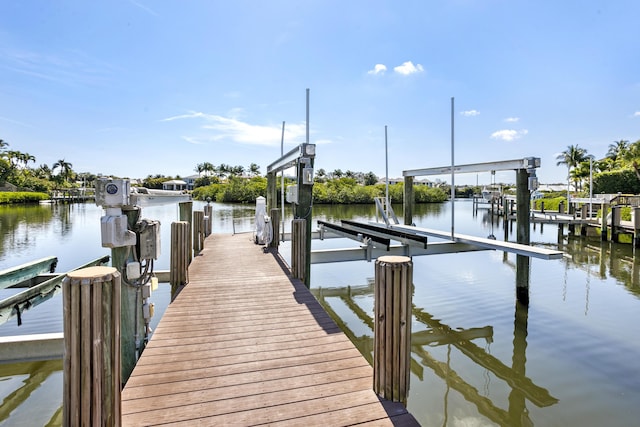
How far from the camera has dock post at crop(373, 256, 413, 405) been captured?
277 cm

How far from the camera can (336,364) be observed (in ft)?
11.2

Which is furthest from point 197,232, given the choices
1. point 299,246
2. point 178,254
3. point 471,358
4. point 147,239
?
point 471,358

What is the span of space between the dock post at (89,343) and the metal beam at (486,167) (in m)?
7.87

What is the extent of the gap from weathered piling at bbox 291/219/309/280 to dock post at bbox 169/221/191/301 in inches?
Answer: 74.5

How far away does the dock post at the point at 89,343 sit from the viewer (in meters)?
2.02

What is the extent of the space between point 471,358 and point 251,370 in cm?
400

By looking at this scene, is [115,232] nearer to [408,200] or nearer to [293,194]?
[293,194]

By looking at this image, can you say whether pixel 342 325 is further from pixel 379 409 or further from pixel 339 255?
pixel 379 409

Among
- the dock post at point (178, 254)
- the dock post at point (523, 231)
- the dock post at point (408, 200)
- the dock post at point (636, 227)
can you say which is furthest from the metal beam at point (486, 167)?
the dock post at point (636, 227)

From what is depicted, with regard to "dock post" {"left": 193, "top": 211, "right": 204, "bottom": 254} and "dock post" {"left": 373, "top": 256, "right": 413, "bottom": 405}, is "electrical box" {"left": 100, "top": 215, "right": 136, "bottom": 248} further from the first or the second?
"dock post" {"left": 193, "top": 211, "right": 204, "bottom": 254}

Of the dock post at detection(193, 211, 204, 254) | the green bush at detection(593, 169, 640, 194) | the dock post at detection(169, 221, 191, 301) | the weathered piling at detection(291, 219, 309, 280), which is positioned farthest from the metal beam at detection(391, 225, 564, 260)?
the green bush at detection(593, 169, 640, 194)

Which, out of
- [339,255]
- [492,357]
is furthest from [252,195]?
[492,357]

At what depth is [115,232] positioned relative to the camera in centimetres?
339

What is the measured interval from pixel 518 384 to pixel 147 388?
4.78 m
